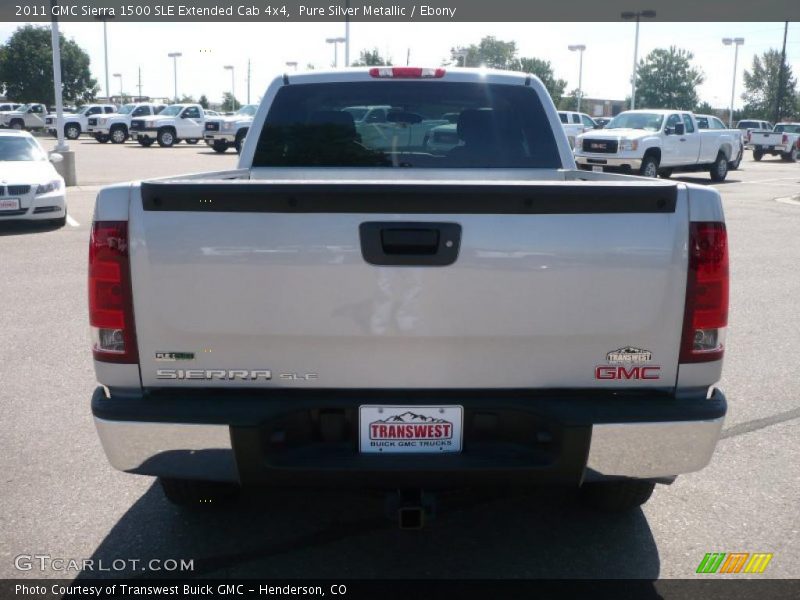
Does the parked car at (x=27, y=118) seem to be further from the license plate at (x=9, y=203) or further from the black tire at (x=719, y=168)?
the license plate at (x=9, y=203)

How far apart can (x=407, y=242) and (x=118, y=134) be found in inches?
1835

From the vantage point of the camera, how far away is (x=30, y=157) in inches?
575

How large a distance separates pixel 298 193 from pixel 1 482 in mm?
2515

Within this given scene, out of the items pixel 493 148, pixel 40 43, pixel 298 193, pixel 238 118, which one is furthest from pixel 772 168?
pixel 40 43

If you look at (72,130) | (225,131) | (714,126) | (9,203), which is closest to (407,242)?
(9,203)

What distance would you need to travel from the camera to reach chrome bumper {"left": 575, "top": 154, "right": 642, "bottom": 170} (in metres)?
22.9

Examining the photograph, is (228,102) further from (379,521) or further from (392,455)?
(392,455)

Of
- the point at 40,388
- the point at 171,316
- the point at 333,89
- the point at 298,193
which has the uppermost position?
the point at 333,89

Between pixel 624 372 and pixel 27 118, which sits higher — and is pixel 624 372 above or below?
below

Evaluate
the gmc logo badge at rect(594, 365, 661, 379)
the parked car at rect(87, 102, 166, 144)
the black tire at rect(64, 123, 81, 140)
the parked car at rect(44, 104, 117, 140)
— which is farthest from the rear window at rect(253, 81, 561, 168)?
the black tire at rect(64, 123, 81, 140)

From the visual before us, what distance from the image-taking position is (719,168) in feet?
89.4

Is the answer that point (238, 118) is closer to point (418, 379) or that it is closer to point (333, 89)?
point (333, 89)

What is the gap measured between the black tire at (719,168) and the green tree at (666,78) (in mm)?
86697

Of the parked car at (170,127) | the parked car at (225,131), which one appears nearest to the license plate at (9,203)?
the parked car at (225,131)
